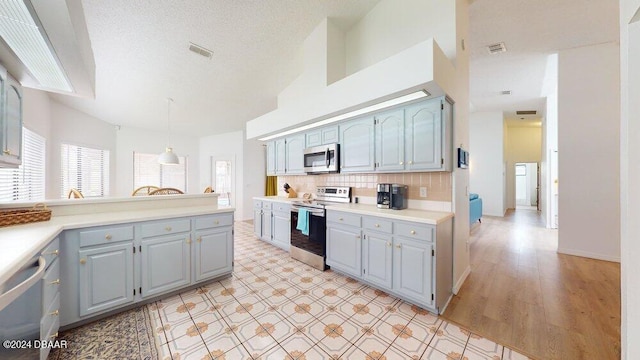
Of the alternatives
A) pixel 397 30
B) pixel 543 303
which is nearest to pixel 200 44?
pixel 397 30

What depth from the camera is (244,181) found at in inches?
275

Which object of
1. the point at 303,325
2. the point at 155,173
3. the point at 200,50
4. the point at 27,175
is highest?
the point at 200,50

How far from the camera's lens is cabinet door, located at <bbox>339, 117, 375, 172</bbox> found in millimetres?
2941

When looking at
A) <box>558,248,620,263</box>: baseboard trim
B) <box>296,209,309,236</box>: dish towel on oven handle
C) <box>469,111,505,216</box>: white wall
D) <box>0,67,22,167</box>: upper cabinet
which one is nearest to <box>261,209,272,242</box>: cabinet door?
<box>296,209,309,236</box>: dish towel on oven handle

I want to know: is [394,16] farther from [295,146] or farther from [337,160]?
[295,146]

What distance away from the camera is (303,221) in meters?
3.30

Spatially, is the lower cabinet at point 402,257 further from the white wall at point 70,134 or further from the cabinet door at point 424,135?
the white wall at point 70,134

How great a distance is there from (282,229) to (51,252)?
8.68ft

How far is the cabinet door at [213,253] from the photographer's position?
2557 mm

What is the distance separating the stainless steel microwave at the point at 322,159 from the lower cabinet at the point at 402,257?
869mm

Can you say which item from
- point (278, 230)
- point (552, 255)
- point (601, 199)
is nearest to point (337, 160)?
point (278, 230)

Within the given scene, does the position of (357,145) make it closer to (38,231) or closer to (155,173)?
(38,231)

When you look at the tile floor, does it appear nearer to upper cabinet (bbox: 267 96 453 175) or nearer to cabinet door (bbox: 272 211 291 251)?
cabinet door (bbox: 272 211 291 251)

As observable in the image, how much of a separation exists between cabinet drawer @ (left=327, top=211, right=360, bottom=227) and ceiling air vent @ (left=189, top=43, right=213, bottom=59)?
2683 millimetres
